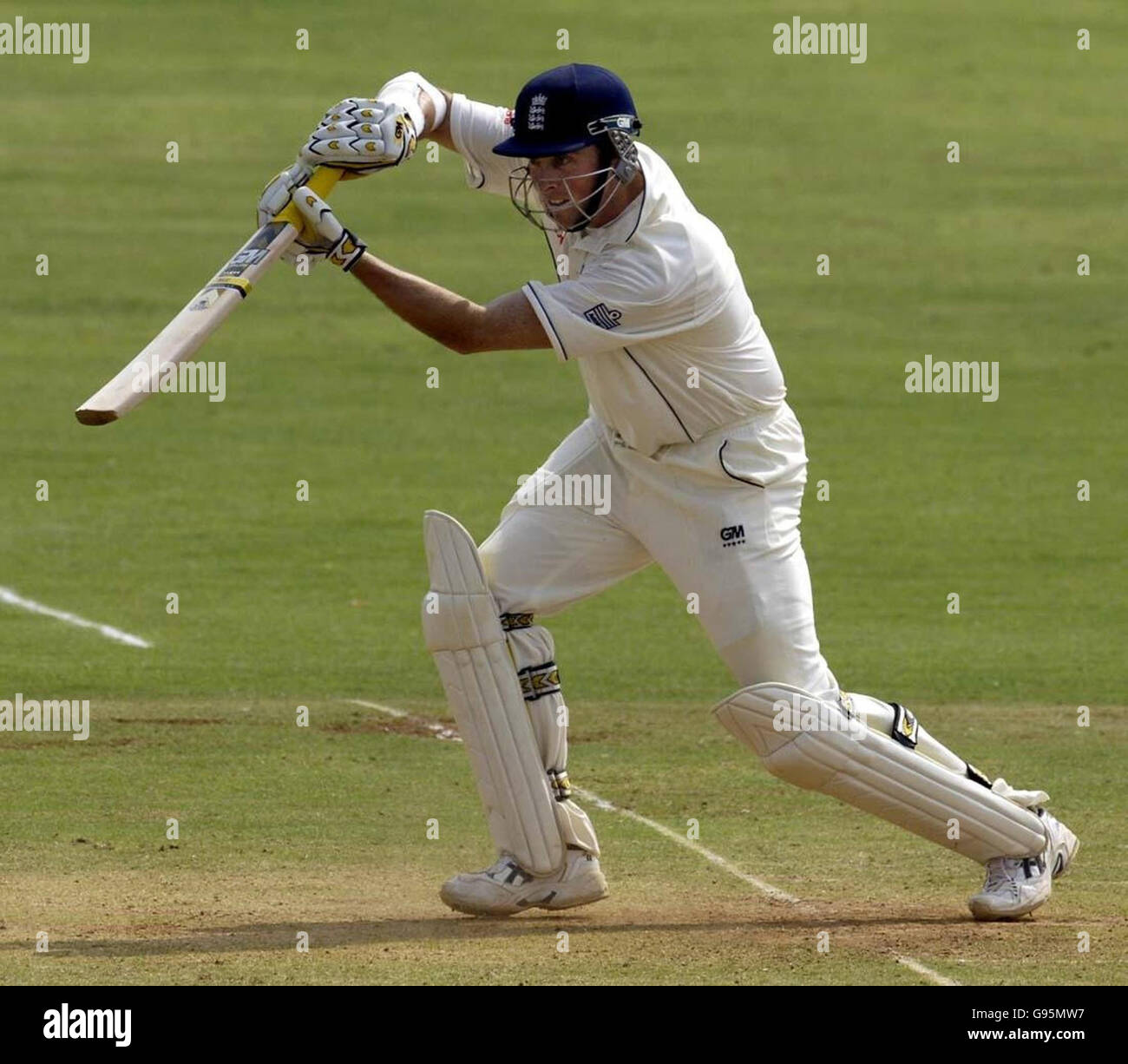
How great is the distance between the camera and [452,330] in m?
6.41

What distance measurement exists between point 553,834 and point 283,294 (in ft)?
50.7

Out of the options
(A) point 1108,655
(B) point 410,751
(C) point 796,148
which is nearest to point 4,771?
A: (B) point 410,751

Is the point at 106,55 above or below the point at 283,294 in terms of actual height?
above

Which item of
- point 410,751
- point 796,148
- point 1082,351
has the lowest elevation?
point 410,751

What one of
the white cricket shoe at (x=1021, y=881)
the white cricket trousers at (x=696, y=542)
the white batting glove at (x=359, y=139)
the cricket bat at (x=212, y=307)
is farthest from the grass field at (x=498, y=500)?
the white batting glove at (x=359, y=139)

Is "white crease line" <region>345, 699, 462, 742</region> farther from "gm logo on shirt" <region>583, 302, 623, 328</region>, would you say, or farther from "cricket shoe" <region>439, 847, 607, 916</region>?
"gm logo on shirt" <region>583, 302, 623, 328</region>

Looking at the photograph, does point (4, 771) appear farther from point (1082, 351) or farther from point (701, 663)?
point (1082, 351)

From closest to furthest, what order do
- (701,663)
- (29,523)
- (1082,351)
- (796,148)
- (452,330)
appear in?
(452,330) < (701,663) < (29,523) < (1082,351) < (796,148)

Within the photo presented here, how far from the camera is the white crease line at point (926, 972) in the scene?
5914mm

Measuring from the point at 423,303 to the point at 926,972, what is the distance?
2283 millimetres

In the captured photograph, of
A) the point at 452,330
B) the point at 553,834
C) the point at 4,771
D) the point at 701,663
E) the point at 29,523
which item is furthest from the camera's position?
the point at 29,523

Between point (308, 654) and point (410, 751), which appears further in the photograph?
point (308, 654)

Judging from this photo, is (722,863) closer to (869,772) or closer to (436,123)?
(869,772)

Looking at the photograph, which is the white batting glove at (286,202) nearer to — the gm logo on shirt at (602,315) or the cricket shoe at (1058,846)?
the gm logo on shirt at (602,315)
